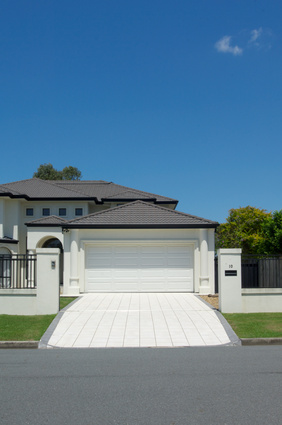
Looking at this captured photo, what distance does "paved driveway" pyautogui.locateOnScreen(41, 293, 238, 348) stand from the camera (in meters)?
10.5

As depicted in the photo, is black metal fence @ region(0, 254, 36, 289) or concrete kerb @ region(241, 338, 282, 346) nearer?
concrete kerb @ region(241, 338, 282, 346)

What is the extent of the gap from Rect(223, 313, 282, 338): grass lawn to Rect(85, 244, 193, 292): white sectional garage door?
19.6ft

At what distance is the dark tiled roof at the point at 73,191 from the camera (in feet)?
101

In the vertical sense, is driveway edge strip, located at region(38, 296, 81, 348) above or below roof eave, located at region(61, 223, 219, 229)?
below

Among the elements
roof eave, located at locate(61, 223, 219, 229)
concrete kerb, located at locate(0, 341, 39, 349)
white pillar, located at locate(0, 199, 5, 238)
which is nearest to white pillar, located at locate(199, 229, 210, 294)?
roof eave, located at locate(61, 223, 219, 229)

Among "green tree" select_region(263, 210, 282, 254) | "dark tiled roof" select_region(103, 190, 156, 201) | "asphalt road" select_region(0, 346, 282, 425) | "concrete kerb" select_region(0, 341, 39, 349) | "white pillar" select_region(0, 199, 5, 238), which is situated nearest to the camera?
"asphalt road" select_region(0, 346, 282, 425)

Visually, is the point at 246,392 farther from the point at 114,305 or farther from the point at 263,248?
the point at 263,248

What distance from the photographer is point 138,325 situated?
39.3 ft

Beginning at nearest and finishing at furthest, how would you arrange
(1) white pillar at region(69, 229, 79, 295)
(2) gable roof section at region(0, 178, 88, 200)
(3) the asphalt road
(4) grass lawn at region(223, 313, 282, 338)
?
(3) the asphalt road, (4) grass lawn at region(223, 313, 282, 338), (1) white pillar at region(69, 229, 79, 295), (2) gable roof section at region(0, 178, 88, 200)

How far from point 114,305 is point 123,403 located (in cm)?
935

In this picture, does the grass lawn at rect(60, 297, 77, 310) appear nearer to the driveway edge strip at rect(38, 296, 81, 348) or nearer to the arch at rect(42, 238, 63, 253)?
the driveway edge strip at rect(38, 296, 81, 348)

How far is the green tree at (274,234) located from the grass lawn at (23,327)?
16058 mm

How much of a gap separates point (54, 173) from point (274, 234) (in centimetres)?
4605

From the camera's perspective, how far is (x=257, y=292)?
46.0 ft
